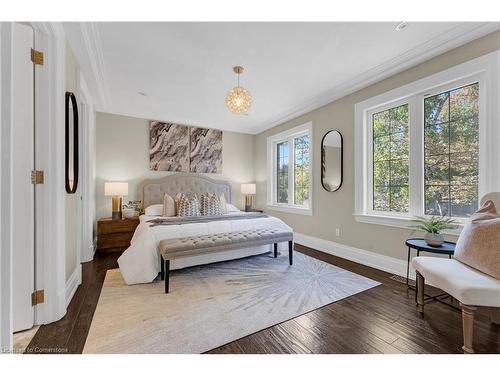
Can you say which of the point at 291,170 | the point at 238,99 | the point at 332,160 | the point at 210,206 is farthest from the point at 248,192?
the point at 238,99

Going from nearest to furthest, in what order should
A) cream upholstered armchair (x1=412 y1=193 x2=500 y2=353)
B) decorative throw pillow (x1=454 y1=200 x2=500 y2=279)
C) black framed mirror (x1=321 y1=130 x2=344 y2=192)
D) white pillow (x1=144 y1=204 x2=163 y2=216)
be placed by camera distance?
1. cream upholstered armchair (x1=412 y1=193 x2=500 y2=353)
2. decorative throw pillow (x1=454 y1=200 x2=500 y2=279)
3. black framed mirror (x1=321 y1=130 x2=344 y2=192)
4. white pillow (x1=144 y1=204 x2=163 y2=216)

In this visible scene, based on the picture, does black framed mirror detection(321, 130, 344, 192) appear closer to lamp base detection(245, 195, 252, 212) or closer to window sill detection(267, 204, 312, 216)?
window sill detection(267, 204, 312, 216)

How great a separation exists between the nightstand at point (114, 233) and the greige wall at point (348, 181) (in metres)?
3.05

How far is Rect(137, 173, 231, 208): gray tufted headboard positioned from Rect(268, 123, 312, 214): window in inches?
46.3

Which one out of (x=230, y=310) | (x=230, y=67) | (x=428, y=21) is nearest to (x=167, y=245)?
(x=230, y=310)

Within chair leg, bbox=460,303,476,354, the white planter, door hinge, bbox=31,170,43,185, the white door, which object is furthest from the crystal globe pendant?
chair leg, bbox=460,303,476,354

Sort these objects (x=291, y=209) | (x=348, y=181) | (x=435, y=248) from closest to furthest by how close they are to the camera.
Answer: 1. (x=435, y=248)
2. (x=348, y=181)
3. (x=291, y=209)

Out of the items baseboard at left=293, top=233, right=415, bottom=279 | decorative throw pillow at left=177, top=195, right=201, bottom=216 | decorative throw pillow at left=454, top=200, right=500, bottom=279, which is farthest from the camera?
decorative throw pillow at left=177, top=195, right=201, bottom=216

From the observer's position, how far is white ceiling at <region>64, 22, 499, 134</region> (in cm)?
205

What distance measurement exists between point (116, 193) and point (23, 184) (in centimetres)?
227

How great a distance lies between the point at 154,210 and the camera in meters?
4.05

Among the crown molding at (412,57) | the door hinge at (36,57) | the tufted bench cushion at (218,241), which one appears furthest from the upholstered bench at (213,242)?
the crown molding at (412,57)

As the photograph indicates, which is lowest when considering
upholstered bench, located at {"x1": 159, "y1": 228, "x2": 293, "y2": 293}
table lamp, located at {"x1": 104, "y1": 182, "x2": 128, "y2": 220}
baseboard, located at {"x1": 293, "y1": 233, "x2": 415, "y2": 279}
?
baseboard, located at {"x1": 293, "y1": 233, "x2": 415, "y2": 279}

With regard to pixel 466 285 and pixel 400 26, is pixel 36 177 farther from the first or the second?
pixel 400 26
